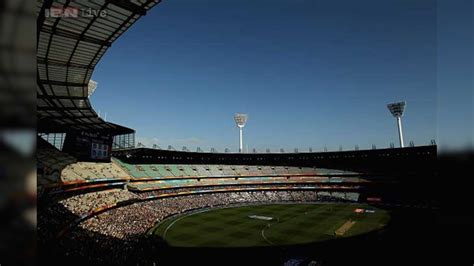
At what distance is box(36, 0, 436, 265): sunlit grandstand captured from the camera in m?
20.9

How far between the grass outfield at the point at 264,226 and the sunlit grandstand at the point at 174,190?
0.15 metres

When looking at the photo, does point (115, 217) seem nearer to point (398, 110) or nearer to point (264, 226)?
point (264, 226)

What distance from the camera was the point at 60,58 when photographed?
20719 millimetres

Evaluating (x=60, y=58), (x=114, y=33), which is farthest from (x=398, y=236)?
(x=60, y=58)

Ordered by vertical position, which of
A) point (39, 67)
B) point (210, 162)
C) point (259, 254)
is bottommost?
point (259, 254)

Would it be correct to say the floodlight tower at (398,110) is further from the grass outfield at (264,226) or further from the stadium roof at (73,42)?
the stadium roof at (73,42)

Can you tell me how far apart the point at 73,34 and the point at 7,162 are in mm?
19508

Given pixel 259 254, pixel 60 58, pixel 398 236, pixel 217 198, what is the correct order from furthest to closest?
pixel 217 198
pixel 398 236
pixel 259 254
pixel 60 58

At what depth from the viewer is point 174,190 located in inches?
2258

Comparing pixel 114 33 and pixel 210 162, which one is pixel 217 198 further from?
pixel 114 33

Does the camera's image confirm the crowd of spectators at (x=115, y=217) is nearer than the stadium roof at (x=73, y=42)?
No

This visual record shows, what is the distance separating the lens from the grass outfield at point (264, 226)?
3212 cm

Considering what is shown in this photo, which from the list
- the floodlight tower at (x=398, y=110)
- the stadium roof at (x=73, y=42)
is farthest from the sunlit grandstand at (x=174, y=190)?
the floodlight tower at (x=398, y=110)

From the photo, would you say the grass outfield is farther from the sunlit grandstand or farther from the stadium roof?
the stadium roof
